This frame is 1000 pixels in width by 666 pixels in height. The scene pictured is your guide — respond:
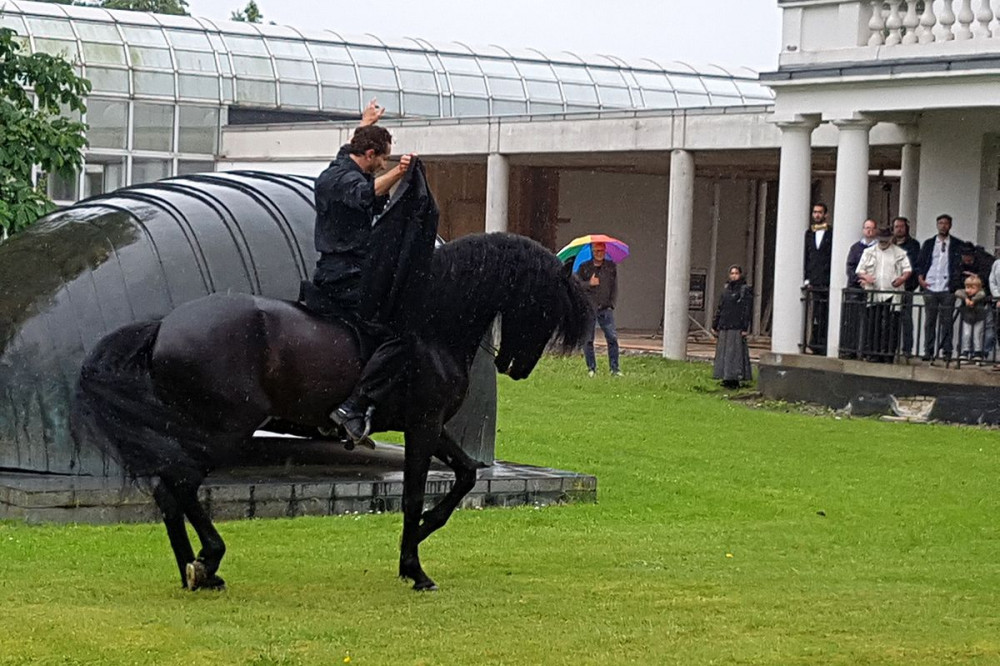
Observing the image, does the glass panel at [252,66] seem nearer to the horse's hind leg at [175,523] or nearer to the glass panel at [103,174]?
the glass panel at [103,174]

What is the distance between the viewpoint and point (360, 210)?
9.75m

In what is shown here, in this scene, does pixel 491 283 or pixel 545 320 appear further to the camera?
pixel 545 320

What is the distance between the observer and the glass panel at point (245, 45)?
4396cm

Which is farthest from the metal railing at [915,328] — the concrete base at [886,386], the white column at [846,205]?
the white column at [846,205]

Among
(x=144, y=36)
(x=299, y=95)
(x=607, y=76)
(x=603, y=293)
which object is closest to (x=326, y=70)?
(x=299, y=95)

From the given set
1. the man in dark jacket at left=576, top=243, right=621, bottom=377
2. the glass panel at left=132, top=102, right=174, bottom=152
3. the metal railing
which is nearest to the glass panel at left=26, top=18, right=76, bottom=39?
the glass panel at left=132, top=102, right=174, bottom=152

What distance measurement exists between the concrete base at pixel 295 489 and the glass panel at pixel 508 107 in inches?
1272

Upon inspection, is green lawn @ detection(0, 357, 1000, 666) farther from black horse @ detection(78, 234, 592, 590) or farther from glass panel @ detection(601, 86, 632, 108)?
glass panel @ detection(601, 86, 632, 108)

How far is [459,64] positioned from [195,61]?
780 centimetres

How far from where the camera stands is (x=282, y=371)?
9.47 meters

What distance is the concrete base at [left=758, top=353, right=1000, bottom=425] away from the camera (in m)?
21.9

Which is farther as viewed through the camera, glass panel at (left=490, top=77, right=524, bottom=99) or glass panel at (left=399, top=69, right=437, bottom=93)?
glass panel at (left=490, top=77, right=524, bottom=99)

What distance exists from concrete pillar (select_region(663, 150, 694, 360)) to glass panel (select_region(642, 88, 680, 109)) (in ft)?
63.3

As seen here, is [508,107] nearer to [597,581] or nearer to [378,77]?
[378,77]
